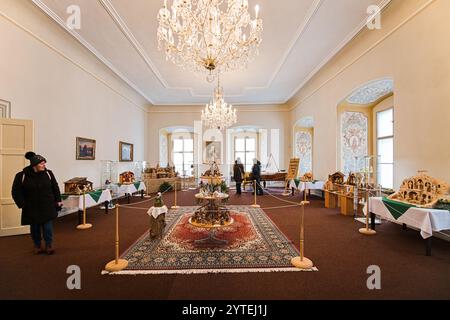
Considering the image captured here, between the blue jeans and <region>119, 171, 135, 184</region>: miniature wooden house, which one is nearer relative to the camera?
the blue jeans

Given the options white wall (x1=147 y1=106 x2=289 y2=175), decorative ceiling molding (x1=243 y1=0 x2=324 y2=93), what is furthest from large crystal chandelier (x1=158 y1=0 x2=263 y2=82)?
white wall (x1=147 y1=106 x2=289 y2=175)

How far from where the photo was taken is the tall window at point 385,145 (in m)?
6.63

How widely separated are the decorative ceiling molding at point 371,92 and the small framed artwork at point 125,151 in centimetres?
903

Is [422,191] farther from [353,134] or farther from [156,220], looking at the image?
[156,220]

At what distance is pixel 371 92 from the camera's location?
6.65 meters

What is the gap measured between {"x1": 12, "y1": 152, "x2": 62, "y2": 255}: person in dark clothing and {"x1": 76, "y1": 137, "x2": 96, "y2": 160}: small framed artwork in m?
3.14

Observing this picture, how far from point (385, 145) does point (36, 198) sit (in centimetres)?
903

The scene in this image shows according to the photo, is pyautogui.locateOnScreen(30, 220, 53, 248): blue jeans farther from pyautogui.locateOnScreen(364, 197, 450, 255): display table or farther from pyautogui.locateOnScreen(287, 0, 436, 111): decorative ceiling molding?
pyautogui.locateOnScreen(287, 0, 436, 111): decorative ceiling molding

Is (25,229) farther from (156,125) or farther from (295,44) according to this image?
(156,125)

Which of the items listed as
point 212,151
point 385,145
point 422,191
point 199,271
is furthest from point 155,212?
point 212,151

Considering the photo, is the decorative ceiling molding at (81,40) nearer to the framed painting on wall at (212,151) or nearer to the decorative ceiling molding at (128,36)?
the decorative ceiling molding at (128,36)

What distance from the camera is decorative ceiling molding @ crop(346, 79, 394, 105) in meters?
5.93
